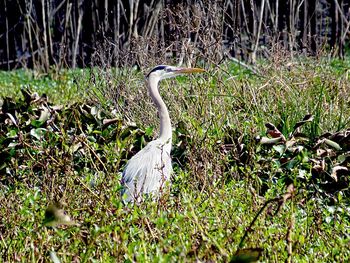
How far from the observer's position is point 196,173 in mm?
4922

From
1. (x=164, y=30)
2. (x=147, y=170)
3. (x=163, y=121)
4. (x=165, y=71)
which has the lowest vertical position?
(x=164, y=30)

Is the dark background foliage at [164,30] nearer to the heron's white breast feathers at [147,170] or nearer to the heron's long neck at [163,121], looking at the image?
the heron's long neck at [163,121]

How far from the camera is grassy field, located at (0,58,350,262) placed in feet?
12.1

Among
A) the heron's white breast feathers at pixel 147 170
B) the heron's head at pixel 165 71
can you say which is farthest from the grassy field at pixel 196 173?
the heron's head at pixel 165 71

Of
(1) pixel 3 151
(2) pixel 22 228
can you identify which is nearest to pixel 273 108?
(1) pixel 3 151

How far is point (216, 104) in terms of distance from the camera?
748 cm

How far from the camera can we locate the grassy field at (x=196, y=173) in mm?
3686

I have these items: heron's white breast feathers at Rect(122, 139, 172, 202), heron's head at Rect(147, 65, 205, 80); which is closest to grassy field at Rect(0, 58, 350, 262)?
heron's white breast feathers at Rect(122, 139, 172, 202)

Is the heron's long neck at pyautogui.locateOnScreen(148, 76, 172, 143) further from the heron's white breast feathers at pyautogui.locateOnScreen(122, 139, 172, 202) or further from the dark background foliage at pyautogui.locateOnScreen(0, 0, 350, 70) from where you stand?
the dark background foliage at pyautogui.locateOnScreen(0, 0, 350, 70)

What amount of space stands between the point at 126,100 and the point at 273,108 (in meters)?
1.64

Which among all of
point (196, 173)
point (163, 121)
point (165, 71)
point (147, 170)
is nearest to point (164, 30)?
point (165, 71)

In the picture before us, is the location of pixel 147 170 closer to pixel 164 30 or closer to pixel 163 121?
pixel 163 121

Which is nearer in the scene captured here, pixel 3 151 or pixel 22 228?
pixel 22 228

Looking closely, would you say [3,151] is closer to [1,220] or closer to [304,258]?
[1,220]
